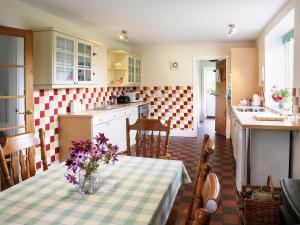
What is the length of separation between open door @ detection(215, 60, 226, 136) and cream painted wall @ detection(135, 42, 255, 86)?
19.8 inches

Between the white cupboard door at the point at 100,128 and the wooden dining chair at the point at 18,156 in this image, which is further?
the white cupboard door at the point at 100,128

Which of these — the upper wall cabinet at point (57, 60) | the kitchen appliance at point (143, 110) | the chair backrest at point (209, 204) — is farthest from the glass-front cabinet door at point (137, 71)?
the chair backrest at point (209, 204)

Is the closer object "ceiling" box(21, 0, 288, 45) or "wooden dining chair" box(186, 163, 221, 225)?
"wooden dining chair" box(186, 163, 221, 225)

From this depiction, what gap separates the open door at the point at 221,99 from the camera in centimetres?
700

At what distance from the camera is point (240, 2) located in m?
3.47

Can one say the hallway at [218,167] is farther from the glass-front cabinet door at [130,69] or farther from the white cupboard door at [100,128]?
the glass-front cabinet door at [130,69]

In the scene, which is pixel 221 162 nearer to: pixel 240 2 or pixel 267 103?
pixel 267 103

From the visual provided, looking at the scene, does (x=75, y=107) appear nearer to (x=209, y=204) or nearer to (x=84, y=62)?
(x=84, y=62)

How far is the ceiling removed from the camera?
3.51 metres

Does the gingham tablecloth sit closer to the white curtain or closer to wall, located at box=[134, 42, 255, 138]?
the white curtain

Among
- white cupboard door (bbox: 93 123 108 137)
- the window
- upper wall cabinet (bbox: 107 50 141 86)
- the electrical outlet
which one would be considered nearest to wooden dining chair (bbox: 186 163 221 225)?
white cupboard door (bbox: 93 123 108 137)

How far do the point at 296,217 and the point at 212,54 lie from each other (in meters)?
5.56

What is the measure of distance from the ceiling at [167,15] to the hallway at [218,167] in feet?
7.04

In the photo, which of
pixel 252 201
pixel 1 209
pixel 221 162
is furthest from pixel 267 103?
pixel 1 209
